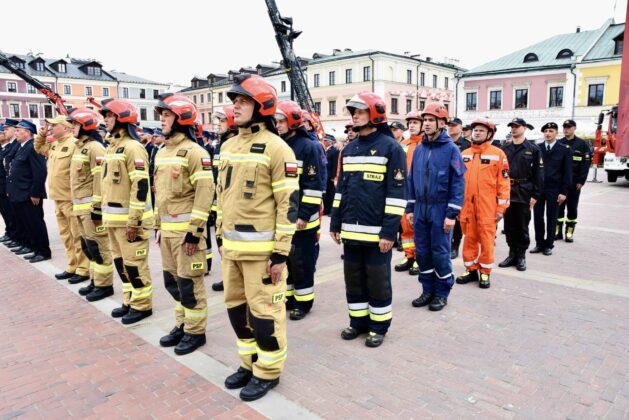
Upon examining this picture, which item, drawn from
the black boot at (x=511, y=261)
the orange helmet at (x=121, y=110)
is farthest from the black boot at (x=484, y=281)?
the orange helmet at (x=121, y=110)

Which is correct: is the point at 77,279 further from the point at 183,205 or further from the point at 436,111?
the point at 436,111

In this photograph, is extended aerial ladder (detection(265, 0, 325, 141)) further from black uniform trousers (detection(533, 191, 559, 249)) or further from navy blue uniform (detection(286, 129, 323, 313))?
navy blue uniform (detection(286, 129, 323, 313))

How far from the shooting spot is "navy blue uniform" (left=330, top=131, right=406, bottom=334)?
4.34 meters

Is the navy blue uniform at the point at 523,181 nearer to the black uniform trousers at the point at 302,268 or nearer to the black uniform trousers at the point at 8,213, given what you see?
the black uniform trousers at the point at 302,268

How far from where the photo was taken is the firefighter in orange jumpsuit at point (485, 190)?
20.7ft

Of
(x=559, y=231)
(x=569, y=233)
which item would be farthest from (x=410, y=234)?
(x=559, y=231)

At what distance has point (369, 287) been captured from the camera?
15.1 ft

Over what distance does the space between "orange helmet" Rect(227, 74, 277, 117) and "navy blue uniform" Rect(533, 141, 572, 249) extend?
6561 mm

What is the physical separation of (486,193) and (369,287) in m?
2.71

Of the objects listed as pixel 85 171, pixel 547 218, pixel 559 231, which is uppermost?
pixel 85 171

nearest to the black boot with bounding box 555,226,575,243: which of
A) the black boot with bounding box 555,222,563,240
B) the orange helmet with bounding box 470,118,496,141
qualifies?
the black boot with bounding box 555,222,563,240

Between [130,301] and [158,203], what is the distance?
1580 millimetres

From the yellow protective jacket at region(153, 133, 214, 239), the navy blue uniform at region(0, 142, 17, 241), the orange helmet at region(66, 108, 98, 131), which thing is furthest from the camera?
the navy blue uniform at region(0, 142, 17, 241)

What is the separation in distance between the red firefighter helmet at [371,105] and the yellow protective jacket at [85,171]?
11.9 ft
